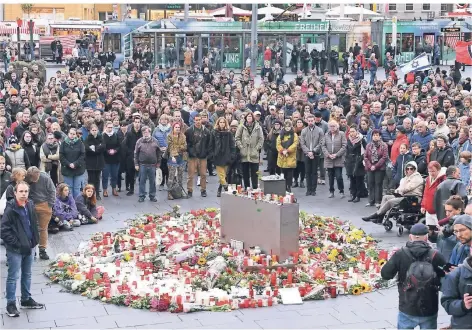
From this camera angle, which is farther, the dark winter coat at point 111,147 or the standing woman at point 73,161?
the dark winter coat at point 111,147

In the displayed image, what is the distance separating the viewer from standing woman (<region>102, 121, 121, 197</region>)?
709 inches

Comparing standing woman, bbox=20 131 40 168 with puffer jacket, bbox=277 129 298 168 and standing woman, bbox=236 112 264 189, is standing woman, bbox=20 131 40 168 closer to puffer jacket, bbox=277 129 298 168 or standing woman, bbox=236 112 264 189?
standing woman, bbox=236 112 264 189

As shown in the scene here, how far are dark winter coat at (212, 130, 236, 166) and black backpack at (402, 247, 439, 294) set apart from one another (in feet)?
32.6

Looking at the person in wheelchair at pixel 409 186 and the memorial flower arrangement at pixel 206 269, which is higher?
the person in wheelchair at pixel 409 186

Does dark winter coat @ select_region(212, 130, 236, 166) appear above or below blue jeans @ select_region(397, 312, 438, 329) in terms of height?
above

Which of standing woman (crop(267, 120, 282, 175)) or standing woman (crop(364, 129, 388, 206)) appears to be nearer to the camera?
standing woman (crop(364, 129, 388, 206))

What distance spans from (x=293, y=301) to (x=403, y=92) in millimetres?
14190

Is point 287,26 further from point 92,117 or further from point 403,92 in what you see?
point 92,117

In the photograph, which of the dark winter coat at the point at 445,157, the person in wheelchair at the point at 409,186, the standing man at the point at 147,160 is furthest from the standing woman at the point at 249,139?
the dark winter coat at the point at 445,157

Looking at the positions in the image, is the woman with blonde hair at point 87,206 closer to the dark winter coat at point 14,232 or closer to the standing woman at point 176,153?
the standing woman at point 176,153

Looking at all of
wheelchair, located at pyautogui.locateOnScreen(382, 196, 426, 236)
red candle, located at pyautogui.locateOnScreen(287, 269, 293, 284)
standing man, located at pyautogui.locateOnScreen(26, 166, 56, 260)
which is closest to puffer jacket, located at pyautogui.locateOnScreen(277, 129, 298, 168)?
wheelchair, located at pyautogui.locateOnScreen(382, 196, 426, 236)

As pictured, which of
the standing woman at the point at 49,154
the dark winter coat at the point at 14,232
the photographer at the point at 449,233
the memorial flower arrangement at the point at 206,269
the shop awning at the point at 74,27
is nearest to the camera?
the photographer at the point at 449,233

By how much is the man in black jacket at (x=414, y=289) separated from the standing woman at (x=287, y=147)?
981 centimetres

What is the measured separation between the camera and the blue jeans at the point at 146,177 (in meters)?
17.7
